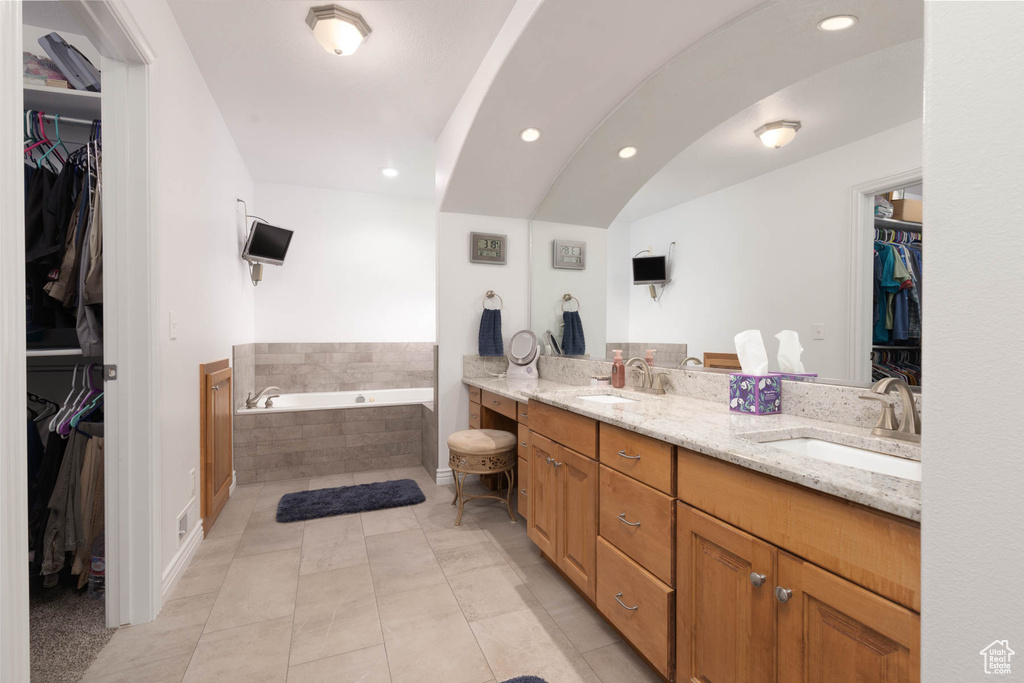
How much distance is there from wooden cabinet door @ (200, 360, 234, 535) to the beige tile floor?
0.63 ft

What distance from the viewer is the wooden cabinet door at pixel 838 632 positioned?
79 centimetres

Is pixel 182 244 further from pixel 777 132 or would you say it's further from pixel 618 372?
pixel 777 132

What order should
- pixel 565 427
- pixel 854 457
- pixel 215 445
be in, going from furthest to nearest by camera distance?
pixel 215 445
pixel 565 427
pixel 854 457

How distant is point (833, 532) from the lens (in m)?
0.90

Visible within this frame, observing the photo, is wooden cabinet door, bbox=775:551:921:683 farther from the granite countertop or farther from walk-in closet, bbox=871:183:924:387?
walk-in closet, bbox=871:183:924:387

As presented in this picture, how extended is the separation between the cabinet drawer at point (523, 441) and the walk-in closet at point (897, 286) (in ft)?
4.78

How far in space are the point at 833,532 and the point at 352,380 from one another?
433 cm

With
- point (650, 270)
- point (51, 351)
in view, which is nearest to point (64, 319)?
point (51, 351)

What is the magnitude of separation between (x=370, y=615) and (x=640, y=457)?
1.26 metres

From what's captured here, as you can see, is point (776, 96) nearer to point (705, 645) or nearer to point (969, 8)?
point (969, 8)

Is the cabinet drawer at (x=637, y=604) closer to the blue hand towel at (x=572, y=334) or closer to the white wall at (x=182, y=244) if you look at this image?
the blue hand towel at (x=572, y=334)

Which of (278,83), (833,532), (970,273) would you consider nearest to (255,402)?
(278,83)

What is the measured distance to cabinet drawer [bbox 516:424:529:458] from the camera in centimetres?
235

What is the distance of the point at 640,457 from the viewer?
143 centimetres
